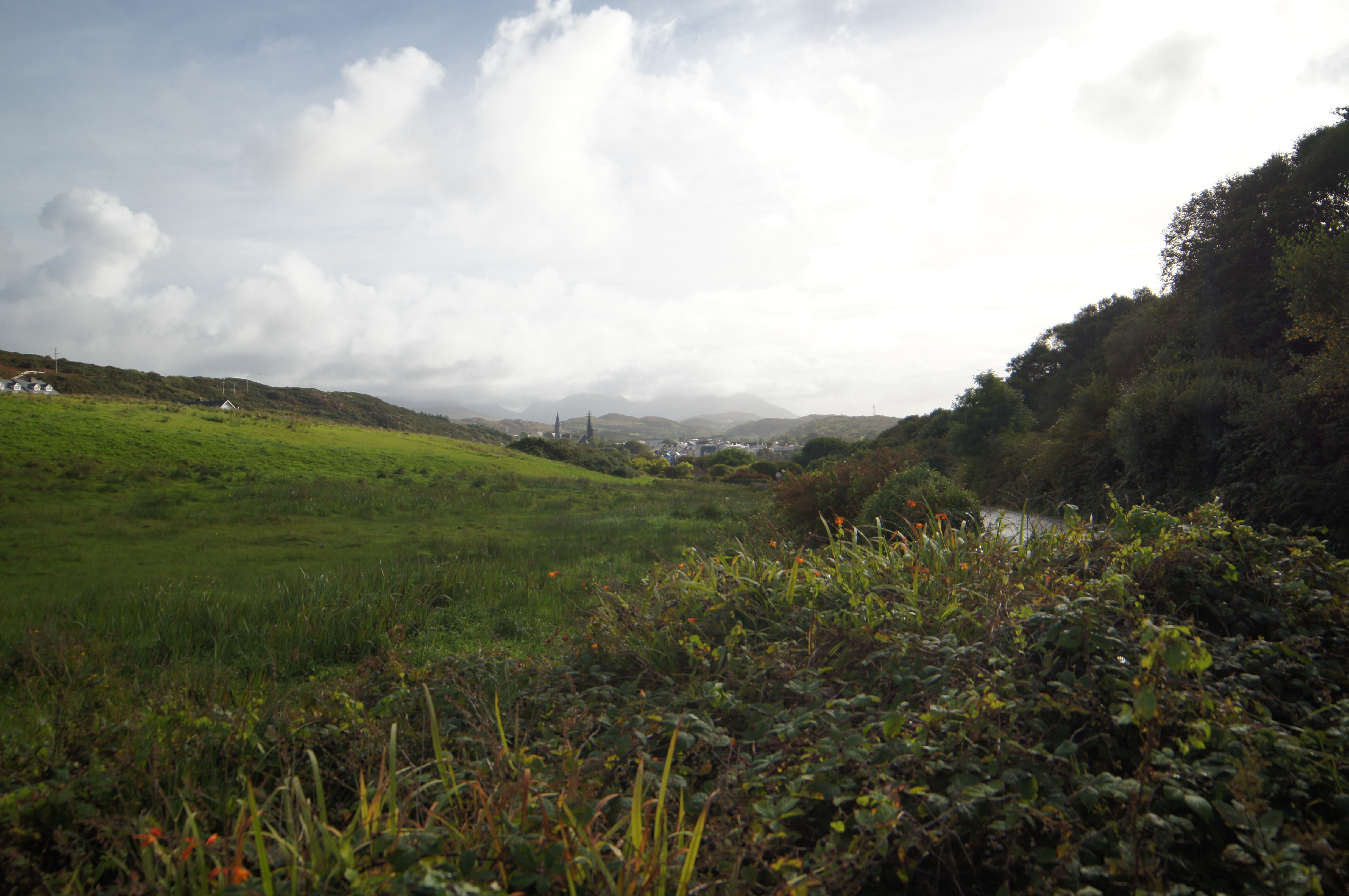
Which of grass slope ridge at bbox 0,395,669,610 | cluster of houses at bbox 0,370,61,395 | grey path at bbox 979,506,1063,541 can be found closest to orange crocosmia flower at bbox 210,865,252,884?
grey path at bbox 979,506,1063,541

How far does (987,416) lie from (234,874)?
21.1 metres

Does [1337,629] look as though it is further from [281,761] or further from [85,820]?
[85,820]

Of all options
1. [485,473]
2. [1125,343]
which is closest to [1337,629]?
[1125,343]

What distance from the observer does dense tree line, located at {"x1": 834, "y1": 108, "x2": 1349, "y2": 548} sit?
8273 millimetres

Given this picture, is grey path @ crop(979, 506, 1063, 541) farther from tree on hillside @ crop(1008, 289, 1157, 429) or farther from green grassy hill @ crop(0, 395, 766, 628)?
tree on hillside @ crop(1008, 289, 1157, 429)

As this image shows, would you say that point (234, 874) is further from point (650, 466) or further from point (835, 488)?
point (650, 466)

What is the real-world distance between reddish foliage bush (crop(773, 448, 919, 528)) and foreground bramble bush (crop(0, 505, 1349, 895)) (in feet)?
22.0

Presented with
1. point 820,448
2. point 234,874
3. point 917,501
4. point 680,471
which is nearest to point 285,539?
point 234,874

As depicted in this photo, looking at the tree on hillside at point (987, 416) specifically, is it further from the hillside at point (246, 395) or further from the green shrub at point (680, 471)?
the hillside at point (246, 395)

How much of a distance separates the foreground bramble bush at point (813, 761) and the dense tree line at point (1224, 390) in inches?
89.3

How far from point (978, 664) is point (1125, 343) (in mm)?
22726

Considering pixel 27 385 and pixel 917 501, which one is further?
pixel 27 385

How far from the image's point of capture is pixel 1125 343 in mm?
20250

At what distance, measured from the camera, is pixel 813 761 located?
2314 mm
